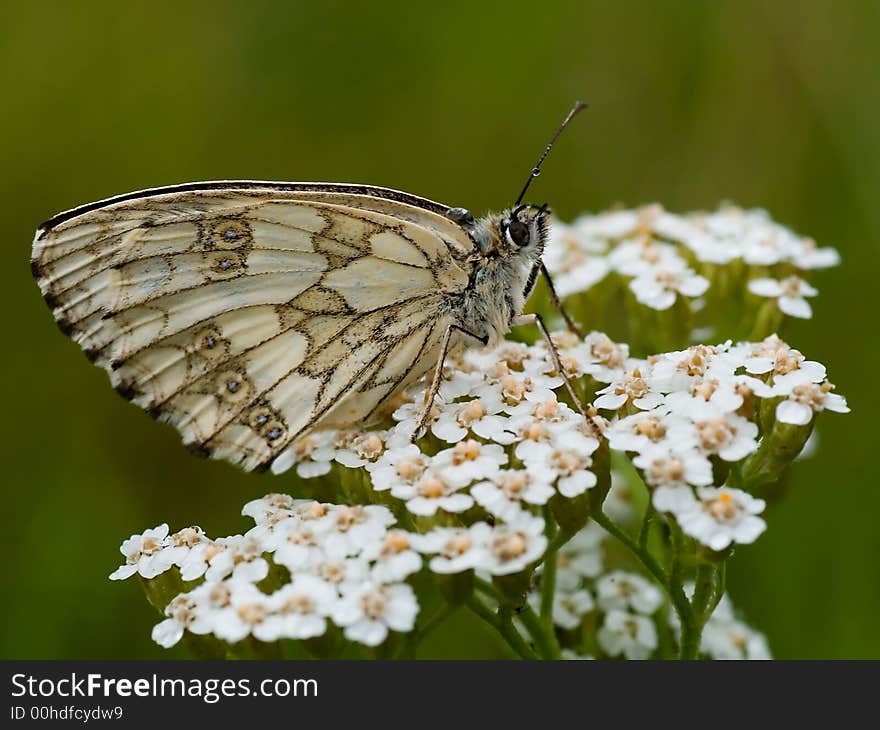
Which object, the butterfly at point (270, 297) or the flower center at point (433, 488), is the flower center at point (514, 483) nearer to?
the flower center at point (433, 488)

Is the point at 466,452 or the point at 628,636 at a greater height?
the point at 466,452

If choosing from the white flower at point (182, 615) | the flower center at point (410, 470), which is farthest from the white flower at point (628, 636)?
the white flower at point (182, 615)

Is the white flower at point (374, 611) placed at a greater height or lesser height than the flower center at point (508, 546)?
lesser

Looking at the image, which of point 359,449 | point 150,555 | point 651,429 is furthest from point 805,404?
point 150,555

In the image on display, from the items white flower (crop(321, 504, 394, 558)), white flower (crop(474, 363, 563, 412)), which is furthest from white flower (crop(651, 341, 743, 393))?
white flower (crop(321, 504, 394, 558))

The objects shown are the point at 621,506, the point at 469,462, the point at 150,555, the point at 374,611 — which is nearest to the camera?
the point at 374,611

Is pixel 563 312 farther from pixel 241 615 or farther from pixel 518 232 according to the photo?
pixel 241 615

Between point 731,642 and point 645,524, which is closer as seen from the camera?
point 645,524
